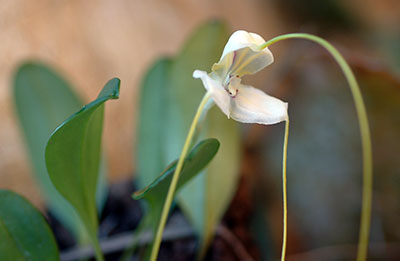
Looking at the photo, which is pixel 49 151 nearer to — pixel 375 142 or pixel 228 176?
pixel 228 176

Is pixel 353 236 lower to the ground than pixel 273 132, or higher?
lower

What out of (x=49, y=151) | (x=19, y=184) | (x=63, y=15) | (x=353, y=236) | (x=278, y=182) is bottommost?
(x=353, y=236)

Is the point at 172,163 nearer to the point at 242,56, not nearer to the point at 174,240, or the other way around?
the point at 242,56

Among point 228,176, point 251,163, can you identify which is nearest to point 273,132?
point 251,163

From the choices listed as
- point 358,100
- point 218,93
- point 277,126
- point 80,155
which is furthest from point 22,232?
point 277,126

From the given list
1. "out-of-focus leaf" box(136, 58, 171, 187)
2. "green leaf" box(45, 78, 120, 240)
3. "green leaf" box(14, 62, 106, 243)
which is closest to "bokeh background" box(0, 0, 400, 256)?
"green leaf" box(14, 62, 106, 243)

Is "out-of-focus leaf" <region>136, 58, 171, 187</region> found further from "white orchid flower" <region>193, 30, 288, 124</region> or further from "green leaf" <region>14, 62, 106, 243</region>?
"white orchid flower" <region>193, 30, 288, 124</region>

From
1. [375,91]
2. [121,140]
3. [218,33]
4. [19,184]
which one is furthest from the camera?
[121,140]
